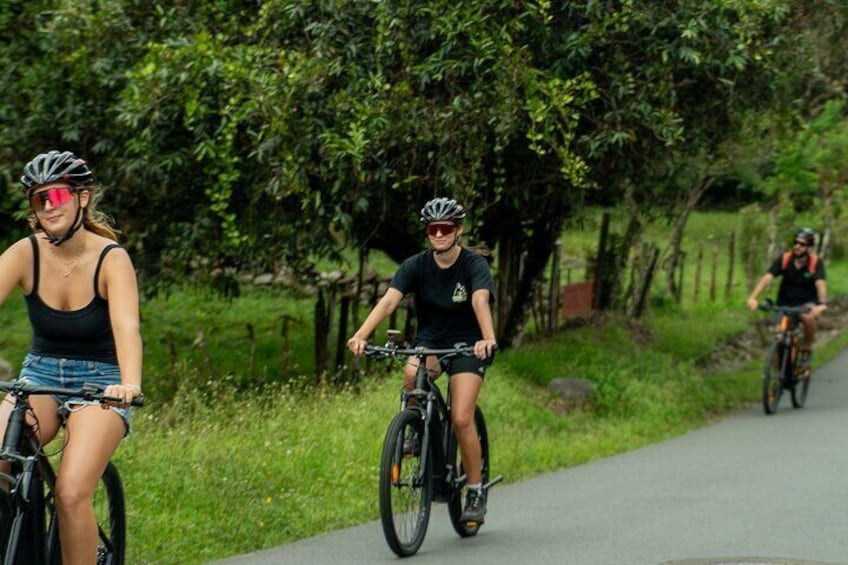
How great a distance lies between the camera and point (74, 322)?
603 centimetres

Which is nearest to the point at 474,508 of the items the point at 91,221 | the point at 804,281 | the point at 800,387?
the point at 91,221

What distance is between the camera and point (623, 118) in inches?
600

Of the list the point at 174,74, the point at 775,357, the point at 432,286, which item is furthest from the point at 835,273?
the point at 432,286

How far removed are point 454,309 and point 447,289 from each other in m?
0.15

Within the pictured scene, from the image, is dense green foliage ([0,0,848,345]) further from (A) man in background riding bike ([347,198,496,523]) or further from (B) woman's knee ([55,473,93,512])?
(B) woman's knee ([55,473,93,512])

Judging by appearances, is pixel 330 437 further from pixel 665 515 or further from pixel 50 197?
pixel 50 197

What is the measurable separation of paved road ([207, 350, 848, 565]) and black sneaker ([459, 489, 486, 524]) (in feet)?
0.53

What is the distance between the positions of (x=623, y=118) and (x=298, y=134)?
10.9 feet

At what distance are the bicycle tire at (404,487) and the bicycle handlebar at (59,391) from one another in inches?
118

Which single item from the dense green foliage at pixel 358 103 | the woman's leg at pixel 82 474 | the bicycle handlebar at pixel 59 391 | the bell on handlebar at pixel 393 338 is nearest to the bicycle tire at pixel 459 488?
the bell on handlebar at pixel 393 338

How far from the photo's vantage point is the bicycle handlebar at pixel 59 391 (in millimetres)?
5648

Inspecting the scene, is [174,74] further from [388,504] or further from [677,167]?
[388,504]

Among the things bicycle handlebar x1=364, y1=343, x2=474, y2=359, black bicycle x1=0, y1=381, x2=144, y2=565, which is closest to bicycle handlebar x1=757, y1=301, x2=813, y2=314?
bicycle handlebar x1=364, y1=343, x2=474, y2=359

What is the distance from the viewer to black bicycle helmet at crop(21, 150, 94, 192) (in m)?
5.94
